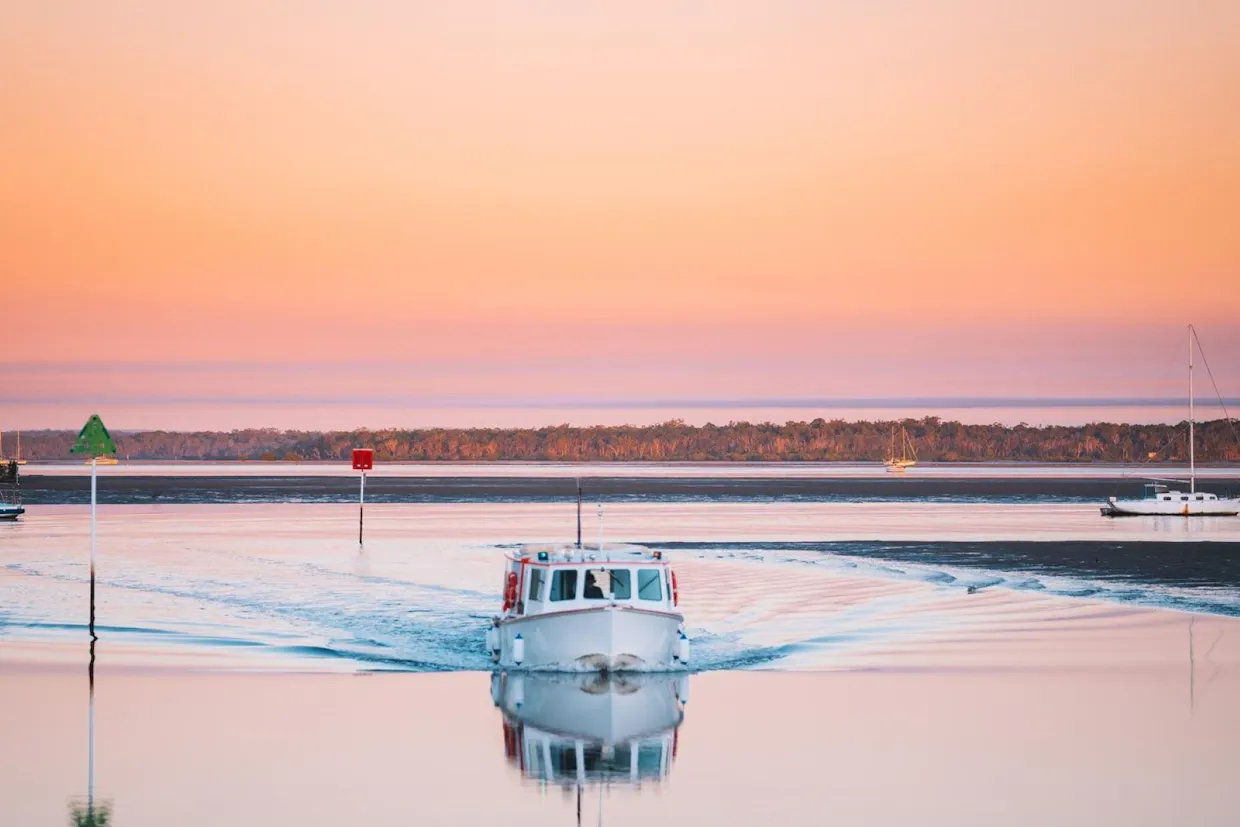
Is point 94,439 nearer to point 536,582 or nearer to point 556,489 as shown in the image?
point 536,582

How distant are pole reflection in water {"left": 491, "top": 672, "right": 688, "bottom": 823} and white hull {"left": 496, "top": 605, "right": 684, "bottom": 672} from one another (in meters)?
0.40

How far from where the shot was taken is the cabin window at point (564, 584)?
3400 cm

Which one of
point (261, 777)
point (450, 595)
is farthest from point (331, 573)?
point (261, 777)

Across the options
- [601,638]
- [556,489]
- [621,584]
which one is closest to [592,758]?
[601,638]

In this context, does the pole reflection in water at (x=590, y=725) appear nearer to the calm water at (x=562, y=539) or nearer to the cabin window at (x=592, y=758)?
the cabin window at (x=592, y=758)

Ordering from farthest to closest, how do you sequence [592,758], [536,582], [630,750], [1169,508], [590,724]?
1. [1169,508]
2. [536,582]
3. [590,724]
4. [630,750]
5. [592,758]

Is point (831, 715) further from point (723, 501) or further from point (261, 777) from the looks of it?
point (723, 501)

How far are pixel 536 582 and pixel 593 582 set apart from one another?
122cm

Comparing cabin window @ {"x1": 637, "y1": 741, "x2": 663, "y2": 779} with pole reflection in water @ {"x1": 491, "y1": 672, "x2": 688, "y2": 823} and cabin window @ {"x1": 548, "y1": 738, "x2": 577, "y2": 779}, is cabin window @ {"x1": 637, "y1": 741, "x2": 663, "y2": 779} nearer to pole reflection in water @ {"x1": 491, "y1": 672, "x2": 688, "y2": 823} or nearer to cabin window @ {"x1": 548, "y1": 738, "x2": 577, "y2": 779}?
pole reflection in water @ {"x1": 491, "y1": 672, "x2": 688, "y2": 823}

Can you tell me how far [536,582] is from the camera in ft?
113

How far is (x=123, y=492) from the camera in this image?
134125 mm

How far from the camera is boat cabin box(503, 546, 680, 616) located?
33.9m

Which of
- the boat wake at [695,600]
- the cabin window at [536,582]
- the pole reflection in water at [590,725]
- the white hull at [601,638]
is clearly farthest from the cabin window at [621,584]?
the boat wake at [695,600]

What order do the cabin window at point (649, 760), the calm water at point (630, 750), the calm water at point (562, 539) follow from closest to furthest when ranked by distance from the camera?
the calm water at point (630, 750) → the cabin window at point (649, 760) → the calm water at point (562, 539)
